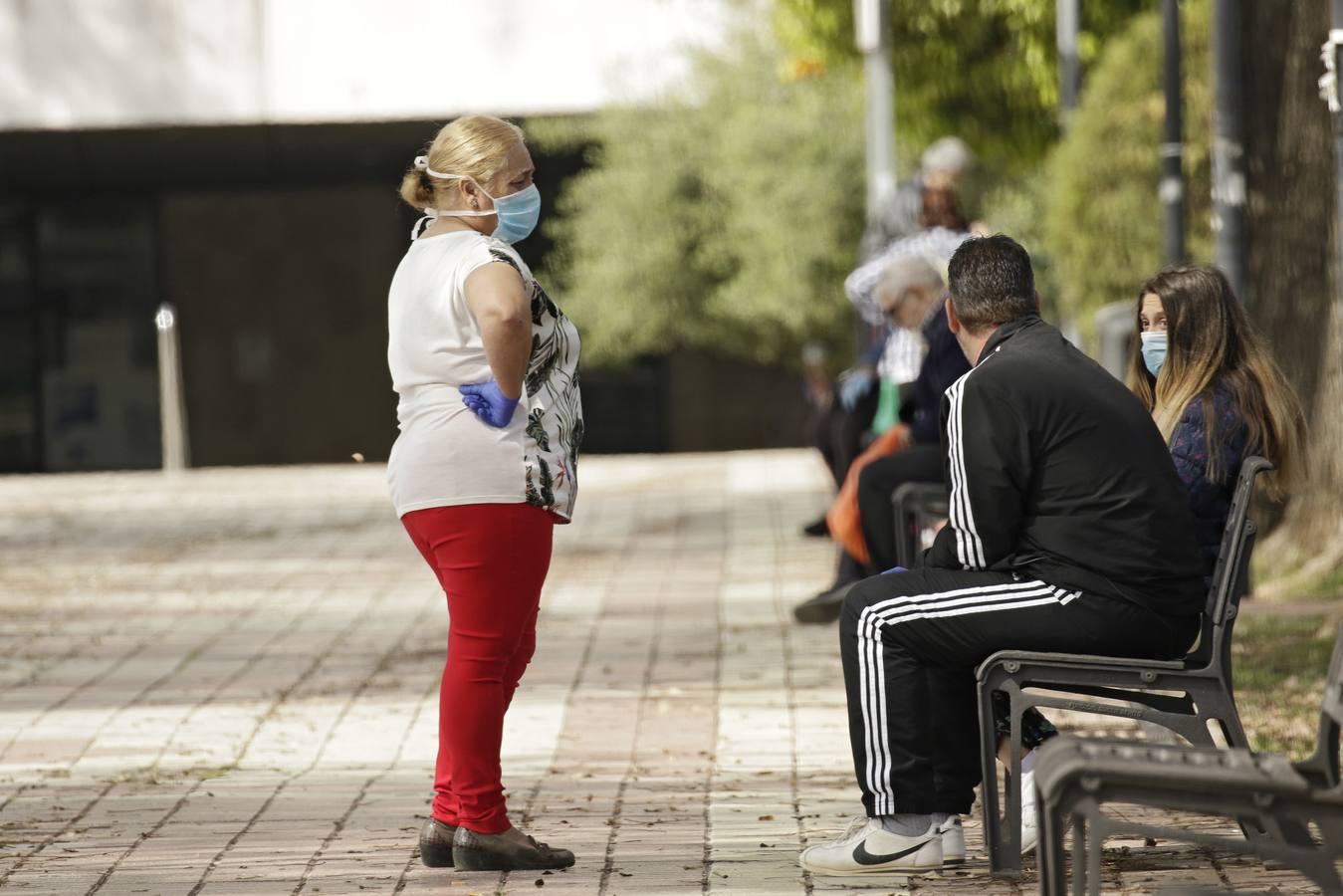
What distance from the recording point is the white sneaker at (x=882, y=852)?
488 cm

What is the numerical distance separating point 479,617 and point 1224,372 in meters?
1.82

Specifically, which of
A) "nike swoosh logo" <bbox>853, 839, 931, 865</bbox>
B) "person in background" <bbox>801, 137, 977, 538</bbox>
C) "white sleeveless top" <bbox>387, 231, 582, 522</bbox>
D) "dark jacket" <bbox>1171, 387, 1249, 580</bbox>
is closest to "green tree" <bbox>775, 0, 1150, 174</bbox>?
"person in background" <bbox>801, 137, 977, 538</bbox>

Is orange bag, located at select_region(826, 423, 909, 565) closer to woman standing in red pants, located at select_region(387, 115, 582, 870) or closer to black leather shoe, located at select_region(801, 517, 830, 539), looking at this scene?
woman standing in red pants, located at select_region(387, 115, 582, 870)

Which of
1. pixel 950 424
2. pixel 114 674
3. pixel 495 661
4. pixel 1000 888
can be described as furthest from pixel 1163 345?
pixel 114 674

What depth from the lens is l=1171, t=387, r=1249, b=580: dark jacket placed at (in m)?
5.05

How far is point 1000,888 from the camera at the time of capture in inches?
190

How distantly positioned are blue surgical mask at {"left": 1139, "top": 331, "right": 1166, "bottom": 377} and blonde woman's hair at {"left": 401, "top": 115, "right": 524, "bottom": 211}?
1.62m

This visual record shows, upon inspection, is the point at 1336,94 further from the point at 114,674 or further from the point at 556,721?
the point at 114,674

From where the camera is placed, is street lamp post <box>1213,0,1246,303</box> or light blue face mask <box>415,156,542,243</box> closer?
light blue face mask <box>415,156,542,243</box>

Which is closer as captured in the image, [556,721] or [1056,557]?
[1056,557]

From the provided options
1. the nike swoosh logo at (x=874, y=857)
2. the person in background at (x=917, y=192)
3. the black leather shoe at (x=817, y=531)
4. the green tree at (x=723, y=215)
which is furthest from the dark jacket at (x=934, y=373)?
the green tree at (x=723, y=215)

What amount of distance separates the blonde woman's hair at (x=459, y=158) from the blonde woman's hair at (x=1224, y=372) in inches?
62.9

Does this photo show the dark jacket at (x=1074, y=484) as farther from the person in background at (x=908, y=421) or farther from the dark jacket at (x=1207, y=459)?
the person in background at (x=908, y=421)

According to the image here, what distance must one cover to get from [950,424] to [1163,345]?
844mm
